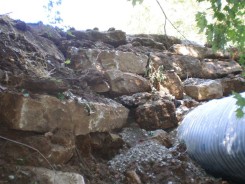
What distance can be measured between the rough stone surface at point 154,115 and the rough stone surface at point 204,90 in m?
1.00

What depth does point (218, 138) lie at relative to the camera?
3670 millimetres

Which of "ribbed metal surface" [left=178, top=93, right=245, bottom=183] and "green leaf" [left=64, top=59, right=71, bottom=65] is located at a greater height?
"green leaf" [left=64, top=59, right=71, bottom=65]

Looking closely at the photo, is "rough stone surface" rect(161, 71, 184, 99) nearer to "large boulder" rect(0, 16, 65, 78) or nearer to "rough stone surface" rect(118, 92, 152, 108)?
"rough stone surface" rect(118, 92, 152, 108)

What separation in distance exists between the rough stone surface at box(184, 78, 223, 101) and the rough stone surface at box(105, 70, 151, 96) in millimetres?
887

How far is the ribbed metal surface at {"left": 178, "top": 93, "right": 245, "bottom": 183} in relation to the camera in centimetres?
346

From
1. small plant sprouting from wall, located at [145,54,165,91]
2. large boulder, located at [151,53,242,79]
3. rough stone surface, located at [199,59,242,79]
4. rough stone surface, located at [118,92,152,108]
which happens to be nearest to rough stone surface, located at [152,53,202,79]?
large boulder, located at [151,53,242,79]

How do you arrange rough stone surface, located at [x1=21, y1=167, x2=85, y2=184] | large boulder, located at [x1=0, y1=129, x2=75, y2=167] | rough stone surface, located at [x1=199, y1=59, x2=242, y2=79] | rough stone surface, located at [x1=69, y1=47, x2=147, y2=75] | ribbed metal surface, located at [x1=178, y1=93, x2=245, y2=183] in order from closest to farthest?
rough stone surface, located at [x1=21, y1=167, x2=85, y2=184], large boulder, located at [x1=0, y1=129, x2=75, y2=167], ribbed metal surface, located at [x1=178, y1=93, x2=245, y2=183], rough stone surface, located at [x1=69, y1=47, x2=147, y2=75], rough stone surface, located at [x1=199, y1=59, x2=242, y2=79]

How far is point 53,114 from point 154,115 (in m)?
1.67

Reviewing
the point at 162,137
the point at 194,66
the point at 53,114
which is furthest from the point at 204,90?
the point at 53,114

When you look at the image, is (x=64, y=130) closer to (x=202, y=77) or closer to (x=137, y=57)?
(x=137, y=57)

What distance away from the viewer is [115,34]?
19.2 feet

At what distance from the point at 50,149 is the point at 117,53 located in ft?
8.07

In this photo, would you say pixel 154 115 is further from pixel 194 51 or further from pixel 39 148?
pixel 194 51

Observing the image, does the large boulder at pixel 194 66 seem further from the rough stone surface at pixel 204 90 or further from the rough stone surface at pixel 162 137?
the rough stone surface at pixel 162 137
